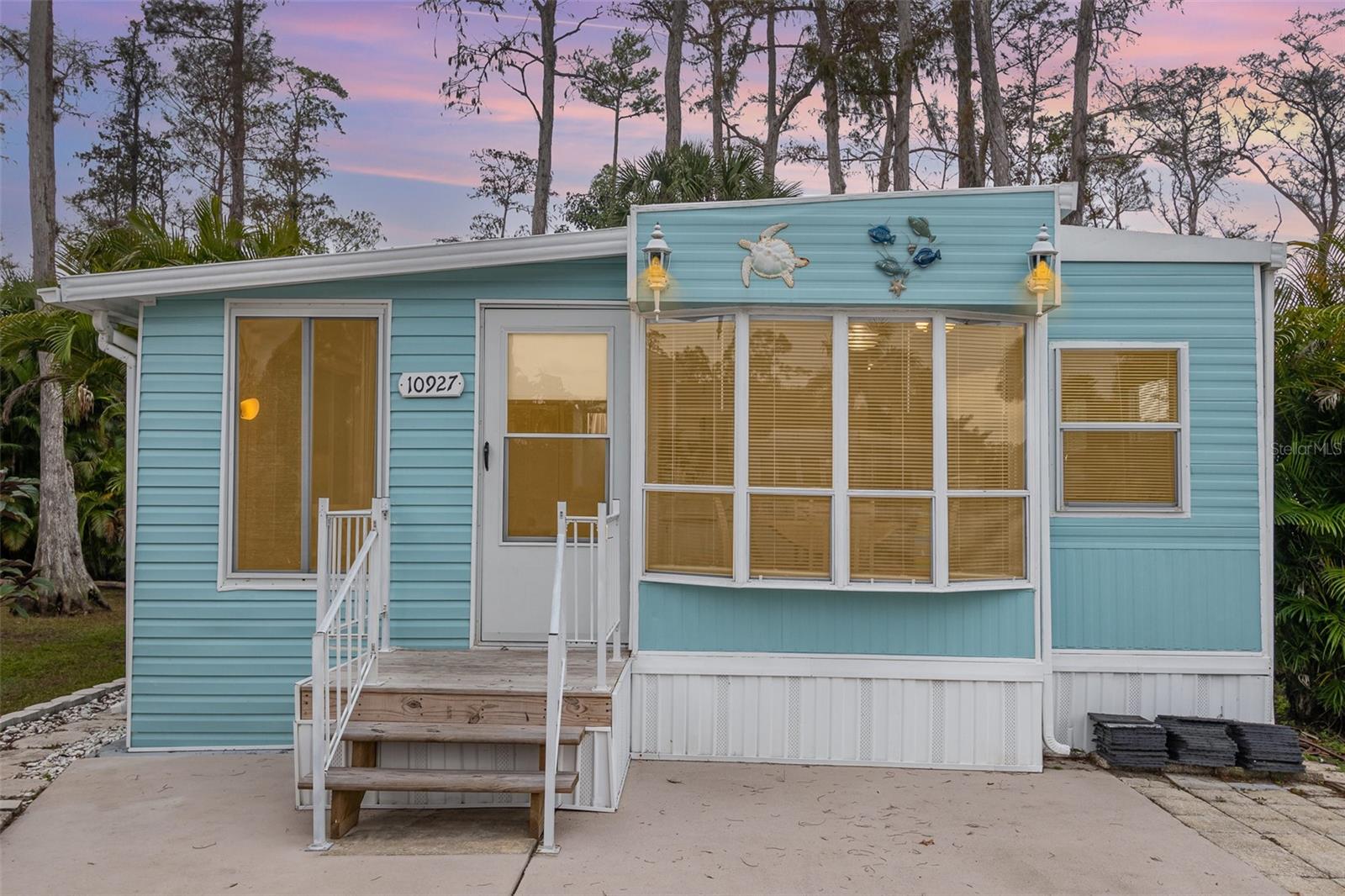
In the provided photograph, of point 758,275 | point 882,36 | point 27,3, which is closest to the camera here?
point 758,275

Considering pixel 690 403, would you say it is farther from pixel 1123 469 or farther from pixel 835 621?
pixel 1123 469

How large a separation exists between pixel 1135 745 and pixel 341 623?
396 centimetres

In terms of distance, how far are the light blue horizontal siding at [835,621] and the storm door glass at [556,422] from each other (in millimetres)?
712

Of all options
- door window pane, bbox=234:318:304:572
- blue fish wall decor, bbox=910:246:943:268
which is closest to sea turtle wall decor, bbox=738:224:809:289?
blue fish wall decor, bbox=910:246:943:268

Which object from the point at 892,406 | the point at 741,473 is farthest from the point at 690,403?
the point at 892,406

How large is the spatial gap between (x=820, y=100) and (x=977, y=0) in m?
3.77

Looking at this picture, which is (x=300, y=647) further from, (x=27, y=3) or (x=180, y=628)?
(x=27, y=3)

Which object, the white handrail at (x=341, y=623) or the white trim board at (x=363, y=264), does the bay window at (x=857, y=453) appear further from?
the white handrail at (x=341, y=623)

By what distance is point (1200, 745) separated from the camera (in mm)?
5223

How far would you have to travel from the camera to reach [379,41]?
1722 cm

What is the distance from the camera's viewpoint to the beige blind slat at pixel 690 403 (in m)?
5.25

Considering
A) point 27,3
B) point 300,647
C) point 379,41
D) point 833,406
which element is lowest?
point 300,647

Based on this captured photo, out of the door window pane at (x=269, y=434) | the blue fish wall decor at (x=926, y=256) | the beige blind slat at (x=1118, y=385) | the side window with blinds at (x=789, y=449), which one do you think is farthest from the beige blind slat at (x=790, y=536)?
the door window pane at (x=269, y=434)

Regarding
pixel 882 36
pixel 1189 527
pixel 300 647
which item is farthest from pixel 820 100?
pixel 300 647
